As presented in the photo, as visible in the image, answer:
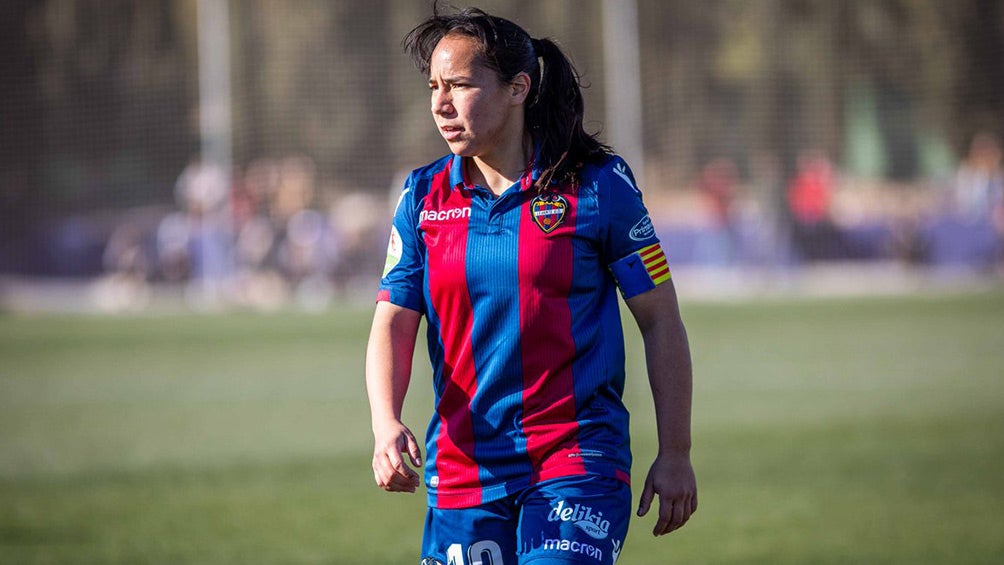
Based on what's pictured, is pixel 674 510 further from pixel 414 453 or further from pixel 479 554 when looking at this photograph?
pixel 414 453

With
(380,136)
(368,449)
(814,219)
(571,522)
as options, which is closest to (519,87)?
(571,522)

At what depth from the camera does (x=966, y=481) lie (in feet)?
29.4

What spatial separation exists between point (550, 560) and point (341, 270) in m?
28.7

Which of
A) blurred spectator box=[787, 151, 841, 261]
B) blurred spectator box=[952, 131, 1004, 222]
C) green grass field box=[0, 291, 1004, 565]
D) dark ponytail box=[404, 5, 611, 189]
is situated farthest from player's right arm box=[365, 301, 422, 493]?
blurred spectator box=[787, 151, 841, 261]

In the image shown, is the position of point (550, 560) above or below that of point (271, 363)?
above

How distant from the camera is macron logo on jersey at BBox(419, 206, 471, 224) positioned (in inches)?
155

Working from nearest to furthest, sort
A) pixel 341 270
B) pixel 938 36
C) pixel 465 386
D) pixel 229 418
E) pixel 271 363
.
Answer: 1. pixel 465 386
2. pixel 229 418
3. pixel 271 363
4. pixel 341 270
5. pixel 938 36

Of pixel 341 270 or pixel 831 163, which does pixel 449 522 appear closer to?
pixel 341 270

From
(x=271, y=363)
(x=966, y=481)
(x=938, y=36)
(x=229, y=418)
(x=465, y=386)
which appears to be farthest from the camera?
Answer: (x=938, y=36)

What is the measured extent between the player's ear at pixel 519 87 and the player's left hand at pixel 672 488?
1047mm

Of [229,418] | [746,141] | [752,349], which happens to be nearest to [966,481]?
[229,418]

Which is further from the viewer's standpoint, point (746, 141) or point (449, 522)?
point (746, 141)

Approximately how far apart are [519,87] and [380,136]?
3598 cm

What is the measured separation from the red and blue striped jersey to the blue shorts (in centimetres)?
4
